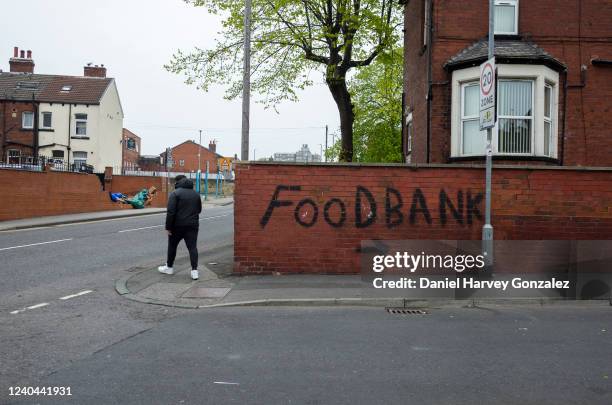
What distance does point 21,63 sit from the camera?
1818 inches

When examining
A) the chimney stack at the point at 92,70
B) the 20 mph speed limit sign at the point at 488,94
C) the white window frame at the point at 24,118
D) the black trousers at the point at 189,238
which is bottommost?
the black trousers at the point at 189,238

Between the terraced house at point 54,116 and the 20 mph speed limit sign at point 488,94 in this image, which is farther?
the terraced house at point 54,116

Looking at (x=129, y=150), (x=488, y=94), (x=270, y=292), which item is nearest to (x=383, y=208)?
(x=488, y=94)

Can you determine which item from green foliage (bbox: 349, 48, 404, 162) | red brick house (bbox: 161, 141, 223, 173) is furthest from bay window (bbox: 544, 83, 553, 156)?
red brick house (bbox: 161, 141, 223, 173)

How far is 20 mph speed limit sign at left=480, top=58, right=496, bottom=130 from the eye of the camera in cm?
A: 862

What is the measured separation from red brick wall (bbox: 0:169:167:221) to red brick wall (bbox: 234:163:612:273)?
16388 mm

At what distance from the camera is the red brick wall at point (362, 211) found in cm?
993

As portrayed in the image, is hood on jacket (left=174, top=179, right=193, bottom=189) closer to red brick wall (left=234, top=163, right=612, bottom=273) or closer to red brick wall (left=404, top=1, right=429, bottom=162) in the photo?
red brick wall (left=234, top=163, right=612, bottom=273)

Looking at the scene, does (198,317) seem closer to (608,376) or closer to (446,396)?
(446,396)

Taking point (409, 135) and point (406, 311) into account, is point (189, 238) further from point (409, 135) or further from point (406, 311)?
point (409, 135)

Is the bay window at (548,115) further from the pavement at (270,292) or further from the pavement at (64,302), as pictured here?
the pavement at (64,302)

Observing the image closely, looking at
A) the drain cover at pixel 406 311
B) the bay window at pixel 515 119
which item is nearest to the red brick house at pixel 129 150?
the bay window at pixel 515 119

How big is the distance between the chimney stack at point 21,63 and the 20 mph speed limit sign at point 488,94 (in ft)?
156

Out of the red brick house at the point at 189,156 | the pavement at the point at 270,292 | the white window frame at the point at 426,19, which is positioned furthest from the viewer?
the red brick house at the point at 189,156
